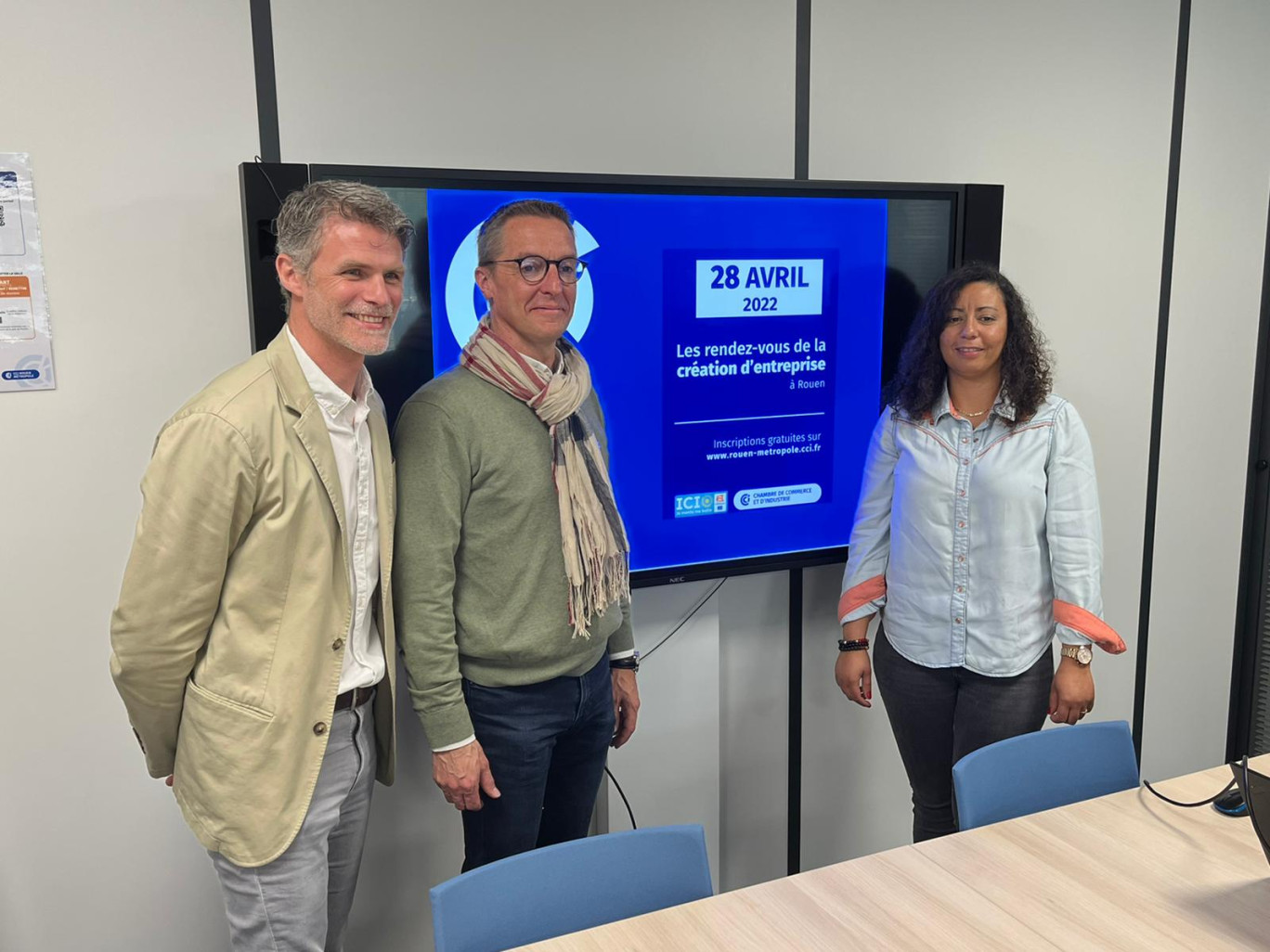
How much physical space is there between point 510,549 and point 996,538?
1.19 meters

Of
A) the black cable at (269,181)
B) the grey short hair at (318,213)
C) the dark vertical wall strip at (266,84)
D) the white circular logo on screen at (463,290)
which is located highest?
the dark vertical wall strip at (266,84)

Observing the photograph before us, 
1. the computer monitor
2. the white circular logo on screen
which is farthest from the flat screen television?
the computer monitor

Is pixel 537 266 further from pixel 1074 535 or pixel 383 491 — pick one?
pixel 1074 535

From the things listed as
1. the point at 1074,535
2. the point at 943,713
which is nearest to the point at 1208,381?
the point at 1074,535

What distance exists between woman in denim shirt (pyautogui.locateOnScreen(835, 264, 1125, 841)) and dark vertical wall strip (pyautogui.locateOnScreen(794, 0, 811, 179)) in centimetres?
55

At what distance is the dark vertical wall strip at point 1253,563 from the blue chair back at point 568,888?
304 centimetres

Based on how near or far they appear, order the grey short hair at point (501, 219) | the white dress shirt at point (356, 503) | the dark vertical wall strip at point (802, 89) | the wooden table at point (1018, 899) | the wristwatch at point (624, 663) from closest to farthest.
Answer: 1. the wooden table at point (1018, 899)
2. the white dress shirt at point (356, 503)
3. the grey short hair at point (501, 219)
4. the wristwatch at point (624, 663)
5. the dark vertical wall strip at point (802, 89)

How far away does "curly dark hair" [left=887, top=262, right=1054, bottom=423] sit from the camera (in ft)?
8.05

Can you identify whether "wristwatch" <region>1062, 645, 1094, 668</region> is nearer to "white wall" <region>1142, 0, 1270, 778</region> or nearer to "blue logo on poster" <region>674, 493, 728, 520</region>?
"blue logo on poster" <region>674, 493, 728, 520</region>

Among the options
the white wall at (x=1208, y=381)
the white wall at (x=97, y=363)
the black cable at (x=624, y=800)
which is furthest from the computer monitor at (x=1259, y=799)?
the white wall at (x=1208, y=381)

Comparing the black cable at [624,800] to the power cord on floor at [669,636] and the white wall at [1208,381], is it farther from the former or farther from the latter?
the white wall at [1208,381]

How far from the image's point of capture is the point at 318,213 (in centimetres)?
178

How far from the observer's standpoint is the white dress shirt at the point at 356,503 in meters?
1.83

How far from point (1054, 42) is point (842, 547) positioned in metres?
1.72
